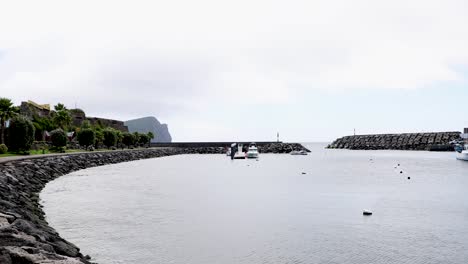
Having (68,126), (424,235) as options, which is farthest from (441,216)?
(68,126)

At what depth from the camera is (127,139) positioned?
119 meters

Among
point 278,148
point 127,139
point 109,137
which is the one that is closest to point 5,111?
point 109,137

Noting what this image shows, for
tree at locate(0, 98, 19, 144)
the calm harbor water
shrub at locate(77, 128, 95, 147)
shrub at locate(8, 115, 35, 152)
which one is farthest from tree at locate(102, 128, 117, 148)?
the calm harbor water

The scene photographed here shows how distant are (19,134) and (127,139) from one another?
208 ft

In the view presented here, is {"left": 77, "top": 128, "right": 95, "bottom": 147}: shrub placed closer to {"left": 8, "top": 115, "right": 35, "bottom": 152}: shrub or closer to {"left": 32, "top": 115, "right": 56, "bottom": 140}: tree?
{"left": 32, "top": 115, "right": 56, "bottom": 140}: tree

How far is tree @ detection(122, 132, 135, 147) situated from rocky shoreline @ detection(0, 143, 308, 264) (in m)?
35.4

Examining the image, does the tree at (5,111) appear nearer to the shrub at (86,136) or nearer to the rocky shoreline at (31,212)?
the rocky shoreline at (31,212)

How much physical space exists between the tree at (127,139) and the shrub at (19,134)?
58.6 metres

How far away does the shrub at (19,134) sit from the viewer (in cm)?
5603

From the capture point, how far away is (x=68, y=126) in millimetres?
105312

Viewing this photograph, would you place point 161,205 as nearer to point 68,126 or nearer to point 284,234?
point 284,234

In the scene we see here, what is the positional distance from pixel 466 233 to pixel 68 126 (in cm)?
9883

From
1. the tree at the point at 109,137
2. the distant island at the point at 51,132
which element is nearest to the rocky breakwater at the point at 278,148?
the distant island at the point at 51,132

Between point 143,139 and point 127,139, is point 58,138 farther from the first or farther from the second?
point 143,139
